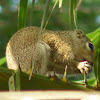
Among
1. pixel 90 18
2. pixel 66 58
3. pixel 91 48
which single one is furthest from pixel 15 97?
pixel 90 18

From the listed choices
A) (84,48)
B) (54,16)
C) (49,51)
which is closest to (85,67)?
(49,51)

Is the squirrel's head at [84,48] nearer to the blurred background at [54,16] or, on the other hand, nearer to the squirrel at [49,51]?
the squirrel at [49,51]

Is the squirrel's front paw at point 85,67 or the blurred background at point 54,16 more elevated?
the blurred background at point 54,16

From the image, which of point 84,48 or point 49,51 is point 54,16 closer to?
point 84,48

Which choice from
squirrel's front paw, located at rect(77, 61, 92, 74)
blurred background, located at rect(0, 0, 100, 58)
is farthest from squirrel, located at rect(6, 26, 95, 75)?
blurred background, located at rect(0, 0, 100, 58)

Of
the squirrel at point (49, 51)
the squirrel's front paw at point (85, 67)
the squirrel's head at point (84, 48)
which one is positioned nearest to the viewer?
the squirrel's front paw at point (85, 67)

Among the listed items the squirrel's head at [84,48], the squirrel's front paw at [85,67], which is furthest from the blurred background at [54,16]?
the squirrel's front paw at [85,67]

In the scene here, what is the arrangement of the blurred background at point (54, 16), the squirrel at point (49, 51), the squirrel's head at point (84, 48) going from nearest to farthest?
the squirrel at point (49, 51) < the squirrel's head at point (84, 48) < the blurred background at point (54, 16)
